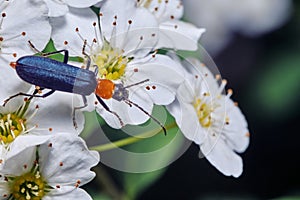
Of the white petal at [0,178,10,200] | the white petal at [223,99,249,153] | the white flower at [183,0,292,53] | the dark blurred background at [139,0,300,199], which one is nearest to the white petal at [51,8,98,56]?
the white petal at [0,178,10,200]

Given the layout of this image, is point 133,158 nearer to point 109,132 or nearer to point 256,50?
point 109,132

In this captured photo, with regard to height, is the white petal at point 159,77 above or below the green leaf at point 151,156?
above


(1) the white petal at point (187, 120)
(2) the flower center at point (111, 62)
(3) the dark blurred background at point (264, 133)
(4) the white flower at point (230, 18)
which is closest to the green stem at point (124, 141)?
(1) the white petal at point (187, 120)

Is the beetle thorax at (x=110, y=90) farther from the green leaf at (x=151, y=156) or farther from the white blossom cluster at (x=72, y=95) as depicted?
the green leaf at (x=151, y=156)

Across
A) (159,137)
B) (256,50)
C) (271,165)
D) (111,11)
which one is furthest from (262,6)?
(111,11)

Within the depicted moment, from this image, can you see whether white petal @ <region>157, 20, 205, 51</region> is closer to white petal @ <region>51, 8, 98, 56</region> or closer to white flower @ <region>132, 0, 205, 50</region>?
white flower @ <region>132, 0, 205, 50</region>

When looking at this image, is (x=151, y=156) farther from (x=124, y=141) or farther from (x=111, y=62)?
(x=111, y=62)
